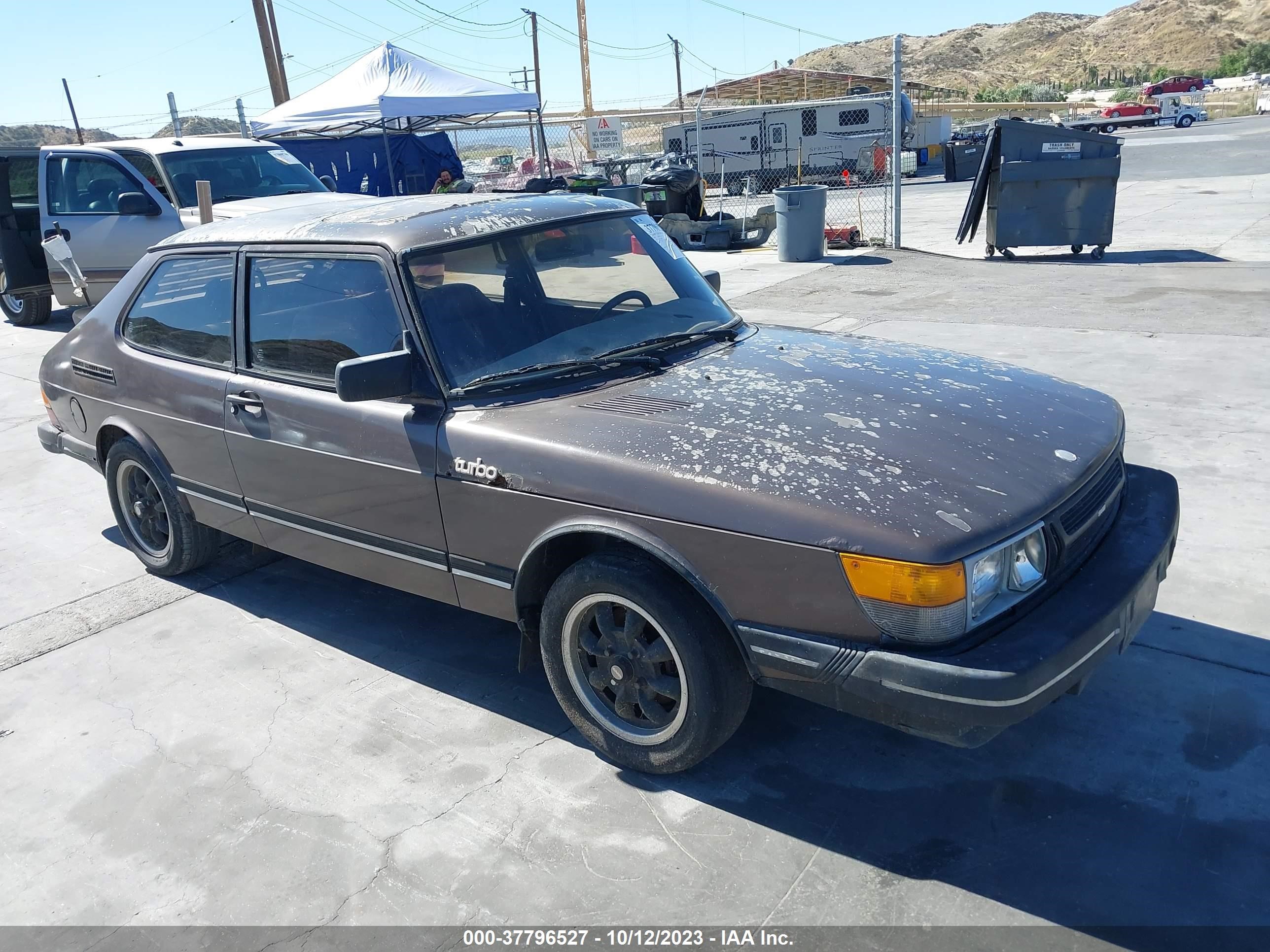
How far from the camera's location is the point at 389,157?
18.3m

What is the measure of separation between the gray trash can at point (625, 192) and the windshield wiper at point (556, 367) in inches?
471

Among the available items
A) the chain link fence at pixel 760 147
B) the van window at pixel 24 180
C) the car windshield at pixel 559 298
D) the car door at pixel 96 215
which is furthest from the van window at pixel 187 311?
the chain link fence at pixel 760 147

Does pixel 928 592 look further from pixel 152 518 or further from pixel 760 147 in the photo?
pixel 760 147

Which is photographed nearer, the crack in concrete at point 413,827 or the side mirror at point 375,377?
the crack in concrete at point 413,827

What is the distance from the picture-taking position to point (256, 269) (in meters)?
3.96

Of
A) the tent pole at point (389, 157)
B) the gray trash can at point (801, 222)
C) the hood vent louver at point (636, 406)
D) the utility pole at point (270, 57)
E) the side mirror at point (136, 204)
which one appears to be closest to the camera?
the hood vent louver at point (636, 406)

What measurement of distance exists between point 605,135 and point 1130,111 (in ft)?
111

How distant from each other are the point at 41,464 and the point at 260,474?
156 inches

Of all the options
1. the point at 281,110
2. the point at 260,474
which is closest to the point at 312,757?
the point at 260,474

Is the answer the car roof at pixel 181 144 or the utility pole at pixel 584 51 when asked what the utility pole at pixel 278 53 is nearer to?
the car roof at pixel 181 144

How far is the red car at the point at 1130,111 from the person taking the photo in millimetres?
48569

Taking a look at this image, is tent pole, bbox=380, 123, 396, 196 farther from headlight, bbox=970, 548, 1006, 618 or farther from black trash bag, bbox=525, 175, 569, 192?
headlight, bbox=970, 548, 1006, 618

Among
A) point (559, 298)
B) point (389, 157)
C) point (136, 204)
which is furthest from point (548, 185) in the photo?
point (559, 298)

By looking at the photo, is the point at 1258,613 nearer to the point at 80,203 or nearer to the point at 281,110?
the point at 80,203
